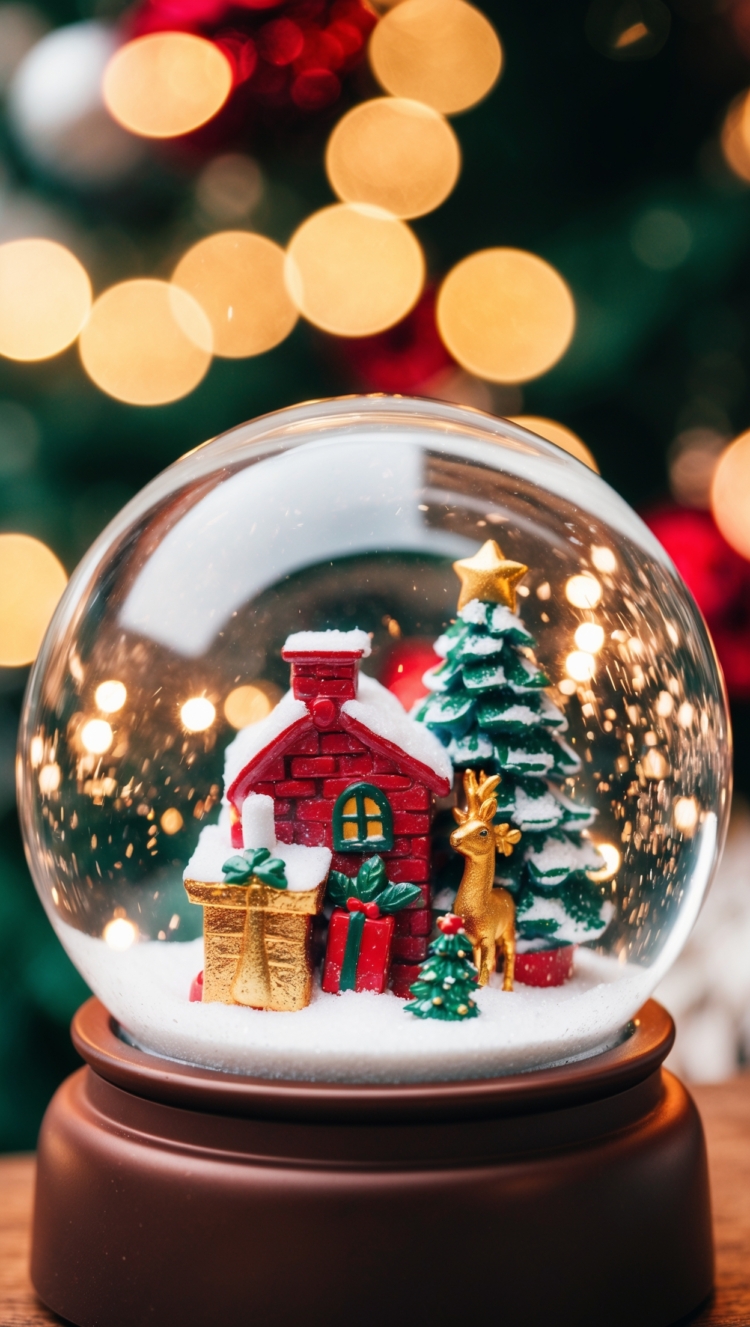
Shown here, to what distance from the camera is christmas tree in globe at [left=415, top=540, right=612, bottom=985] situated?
96cm

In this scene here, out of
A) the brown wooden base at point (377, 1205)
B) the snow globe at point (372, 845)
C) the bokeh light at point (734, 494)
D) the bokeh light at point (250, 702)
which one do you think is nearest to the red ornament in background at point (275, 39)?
the snow globe at point (372, 845)

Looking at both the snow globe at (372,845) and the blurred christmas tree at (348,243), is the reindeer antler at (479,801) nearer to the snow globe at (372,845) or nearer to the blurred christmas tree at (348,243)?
the snow globe at (372,845)

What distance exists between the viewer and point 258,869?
0.87 m

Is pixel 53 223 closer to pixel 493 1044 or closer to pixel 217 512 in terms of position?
pixel 217 512

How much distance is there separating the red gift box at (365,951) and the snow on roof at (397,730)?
118mm

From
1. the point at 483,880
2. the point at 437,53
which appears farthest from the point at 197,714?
the point at 437,53

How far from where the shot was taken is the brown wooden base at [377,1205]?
75 cm

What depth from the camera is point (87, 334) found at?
4.91 ft

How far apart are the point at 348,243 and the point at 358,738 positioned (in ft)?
2.88

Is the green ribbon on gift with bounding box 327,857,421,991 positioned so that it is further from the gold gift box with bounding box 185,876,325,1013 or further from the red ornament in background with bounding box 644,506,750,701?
the red ornament in background with bounding box 644,506,750,701

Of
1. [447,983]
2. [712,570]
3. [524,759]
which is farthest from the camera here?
[712,570]

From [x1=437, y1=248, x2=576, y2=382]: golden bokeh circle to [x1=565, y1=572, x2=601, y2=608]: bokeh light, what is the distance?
1.92ft

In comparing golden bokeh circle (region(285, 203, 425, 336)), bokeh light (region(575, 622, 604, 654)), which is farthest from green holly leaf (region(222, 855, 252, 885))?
golden bokeh circle (region(285, 203, 425, 336))

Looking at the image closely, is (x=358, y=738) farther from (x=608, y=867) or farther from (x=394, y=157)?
(x=394, y=157)
